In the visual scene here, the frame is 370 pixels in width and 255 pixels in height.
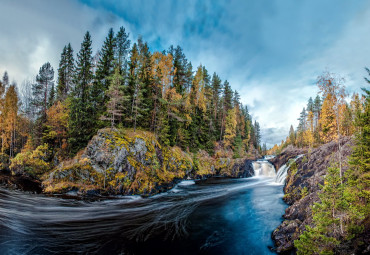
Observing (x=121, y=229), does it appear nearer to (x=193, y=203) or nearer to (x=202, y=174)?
(x=193, y=203)

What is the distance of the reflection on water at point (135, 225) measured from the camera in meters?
7.41

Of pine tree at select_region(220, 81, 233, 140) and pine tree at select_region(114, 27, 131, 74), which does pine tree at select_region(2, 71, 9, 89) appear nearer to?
pine tree at select_region(114, 27, 131, 74)

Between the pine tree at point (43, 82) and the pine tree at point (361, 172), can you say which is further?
the pine tree at point (43, 82)

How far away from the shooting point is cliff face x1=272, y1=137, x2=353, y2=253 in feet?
22.7

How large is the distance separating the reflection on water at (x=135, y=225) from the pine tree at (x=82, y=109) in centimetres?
789

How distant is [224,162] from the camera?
33281 millimetres

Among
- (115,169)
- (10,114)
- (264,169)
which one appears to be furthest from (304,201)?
(10,114)

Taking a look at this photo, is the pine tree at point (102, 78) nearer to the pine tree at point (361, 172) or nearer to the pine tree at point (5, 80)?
the pine tree at point (5, 80)

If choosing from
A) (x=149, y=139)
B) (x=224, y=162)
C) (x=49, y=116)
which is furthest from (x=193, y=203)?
(x=49, y=116)

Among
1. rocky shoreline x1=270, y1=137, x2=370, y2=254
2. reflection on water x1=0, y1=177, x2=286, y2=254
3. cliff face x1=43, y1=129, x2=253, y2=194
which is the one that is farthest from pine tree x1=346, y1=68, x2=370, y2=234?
cliff face x1=43, y1=129, x2=253, y2=194

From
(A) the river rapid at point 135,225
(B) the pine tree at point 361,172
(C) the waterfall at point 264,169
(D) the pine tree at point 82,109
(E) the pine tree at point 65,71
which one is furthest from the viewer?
(C) the waterfall at point 264,169

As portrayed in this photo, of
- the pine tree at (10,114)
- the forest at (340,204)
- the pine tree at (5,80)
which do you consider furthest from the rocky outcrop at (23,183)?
the forest at (340,204)

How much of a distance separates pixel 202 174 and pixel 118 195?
53.4 feet

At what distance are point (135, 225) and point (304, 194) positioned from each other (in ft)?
36.8
